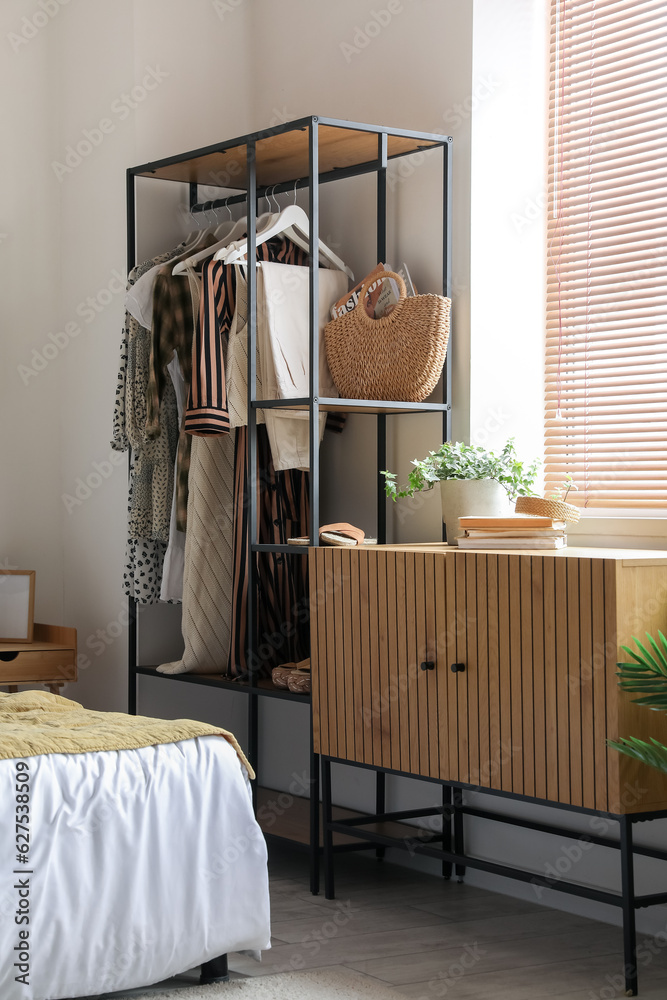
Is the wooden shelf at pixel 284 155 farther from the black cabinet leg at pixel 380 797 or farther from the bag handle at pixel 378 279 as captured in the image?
the black cabinet leg at pixel 380 797

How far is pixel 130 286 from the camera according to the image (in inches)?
151

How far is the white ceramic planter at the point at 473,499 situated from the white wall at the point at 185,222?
353 mm

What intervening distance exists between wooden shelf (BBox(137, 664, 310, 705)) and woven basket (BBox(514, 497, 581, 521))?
0.83 metres

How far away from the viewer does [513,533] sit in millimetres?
2820

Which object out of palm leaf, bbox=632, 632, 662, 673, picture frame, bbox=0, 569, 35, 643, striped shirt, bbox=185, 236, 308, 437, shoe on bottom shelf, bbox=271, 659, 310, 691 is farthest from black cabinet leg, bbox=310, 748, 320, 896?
picture frame, bbox=0, 569, 35, 643

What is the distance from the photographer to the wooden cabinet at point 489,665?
97.5 inches

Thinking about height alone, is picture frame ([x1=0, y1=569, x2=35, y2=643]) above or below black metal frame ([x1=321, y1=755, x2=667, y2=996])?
above

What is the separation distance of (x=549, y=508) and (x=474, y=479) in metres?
0.28

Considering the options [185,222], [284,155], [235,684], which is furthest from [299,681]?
[185,222]

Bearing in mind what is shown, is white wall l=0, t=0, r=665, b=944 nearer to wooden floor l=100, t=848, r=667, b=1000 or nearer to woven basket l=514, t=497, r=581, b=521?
wooden floor l=100, t=848, r=667, b=1000

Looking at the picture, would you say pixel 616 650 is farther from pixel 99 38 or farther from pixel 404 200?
pixel 99 38

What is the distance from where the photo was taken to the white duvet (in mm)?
2246

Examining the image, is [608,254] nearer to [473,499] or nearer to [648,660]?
[473,499]

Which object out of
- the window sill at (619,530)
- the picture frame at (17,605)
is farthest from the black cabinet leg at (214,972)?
the picture frame at (17,605)
